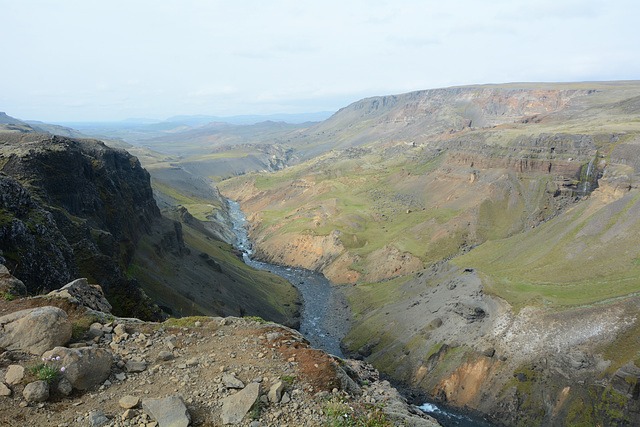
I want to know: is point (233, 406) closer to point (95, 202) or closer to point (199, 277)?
point (95, 202)

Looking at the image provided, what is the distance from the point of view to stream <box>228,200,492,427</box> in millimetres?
44812

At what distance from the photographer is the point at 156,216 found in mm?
73250

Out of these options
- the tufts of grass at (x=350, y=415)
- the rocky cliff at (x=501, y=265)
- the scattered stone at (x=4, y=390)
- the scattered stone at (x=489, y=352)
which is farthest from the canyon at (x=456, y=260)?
the tufts of grass at (x=350, y=415)

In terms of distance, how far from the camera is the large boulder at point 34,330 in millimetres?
12734

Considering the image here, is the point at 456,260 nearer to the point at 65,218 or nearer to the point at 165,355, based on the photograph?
the point at 65,218

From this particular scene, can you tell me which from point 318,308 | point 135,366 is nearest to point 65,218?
point 135,366

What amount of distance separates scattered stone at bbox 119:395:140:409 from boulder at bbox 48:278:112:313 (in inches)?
264

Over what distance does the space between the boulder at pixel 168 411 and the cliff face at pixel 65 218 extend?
537 inches

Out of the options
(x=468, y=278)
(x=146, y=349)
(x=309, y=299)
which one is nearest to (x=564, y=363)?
(x=468, y=278)

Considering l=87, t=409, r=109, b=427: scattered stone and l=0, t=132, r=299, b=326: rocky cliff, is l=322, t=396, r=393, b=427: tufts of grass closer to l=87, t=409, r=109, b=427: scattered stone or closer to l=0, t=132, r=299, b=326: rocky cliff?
l=87, t=409, r=109, b=427: scattered stone

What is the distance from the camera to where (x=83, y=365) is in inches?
490

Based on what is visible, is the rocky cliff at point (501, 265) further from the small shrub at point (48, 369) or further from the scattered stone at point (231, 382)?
the small shrub at point (48, 369)

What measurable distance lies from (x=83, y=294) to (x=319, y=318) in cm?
5984

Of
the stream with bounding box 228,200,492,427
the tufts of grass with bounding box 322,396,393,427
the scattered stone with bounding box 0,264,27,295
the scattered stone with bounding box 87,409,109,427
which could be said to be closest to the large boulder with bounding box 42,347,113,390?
the scattered stone with bounding box 87,409,109,427
